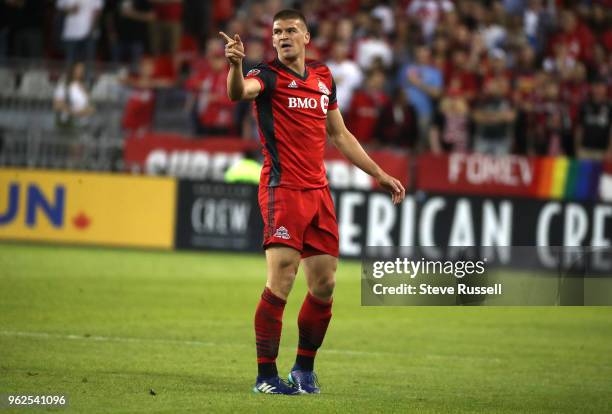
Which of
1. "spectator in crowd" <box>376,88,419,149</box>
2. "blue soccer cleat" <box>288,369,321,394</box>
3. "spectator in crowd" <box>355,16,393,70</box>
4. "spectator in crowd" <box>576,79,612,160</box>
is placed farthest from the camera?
"spectator in crowd" <box>355,16,393,70</box>

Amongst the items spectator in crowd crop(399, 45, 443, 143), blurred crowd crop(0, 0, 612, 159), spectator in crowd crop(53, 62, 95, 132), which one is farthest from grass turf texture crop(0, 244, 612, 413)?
spectator in crowd crop(399, 45, 443, 143)

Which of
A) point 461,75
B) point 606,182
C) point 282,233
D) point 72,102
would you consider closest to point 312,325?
point 282,233

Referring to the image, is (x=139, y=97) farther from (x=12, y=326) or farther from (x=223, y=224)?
(x=12, y=326)

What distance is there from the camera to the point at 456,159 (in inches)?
813

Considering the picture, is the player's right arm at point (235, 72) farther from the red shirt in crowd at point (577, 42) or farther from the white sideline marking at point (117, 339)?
the red shirt in crowd at point (577, 42)

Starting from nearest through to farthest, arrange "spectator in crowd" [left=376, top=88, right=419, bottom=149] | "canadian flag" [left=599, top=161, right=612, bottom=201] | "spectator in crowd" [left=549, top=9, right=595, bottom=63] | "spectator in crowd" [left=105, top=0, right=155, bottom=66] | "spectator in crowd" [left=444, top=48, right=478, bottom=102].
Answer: "canadian flag" [left=599, top=161, right=612, bottom=201] → "spectator in crowd" [left=376, top=88, right=419, bottom=149] → "spectator in crowd" [left=444, top=48, right=478, bottom=102] → "spectator in crowd" [left=549, top=9, right=595, bottom=63] → "spectator in crowd" [left=105, top=0, right=155, bottom=66]

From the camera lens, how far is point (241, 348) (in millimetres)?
10398

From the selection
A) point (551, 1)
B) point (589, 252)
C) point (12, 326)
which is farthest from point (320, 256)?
point (551, 1)

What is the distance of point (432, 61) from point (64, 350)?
1374cm

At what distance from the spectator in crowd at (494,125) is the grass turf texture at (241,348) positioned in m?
5.38

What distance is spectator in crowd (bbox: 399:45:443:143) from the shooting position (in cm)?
2166

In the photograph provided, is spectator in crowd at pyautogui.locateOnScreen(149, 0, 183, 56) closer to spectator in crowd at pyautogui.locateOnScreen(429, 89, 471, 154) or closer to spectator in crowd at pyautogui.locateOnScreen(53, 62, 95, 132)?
spectator in crowd at pyautogui.locateOnScreen(53, 62, 95, 132)

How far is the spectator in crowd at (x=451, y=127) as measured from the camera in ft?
69.6

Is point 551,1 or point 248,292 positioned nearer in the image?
point 248,292
